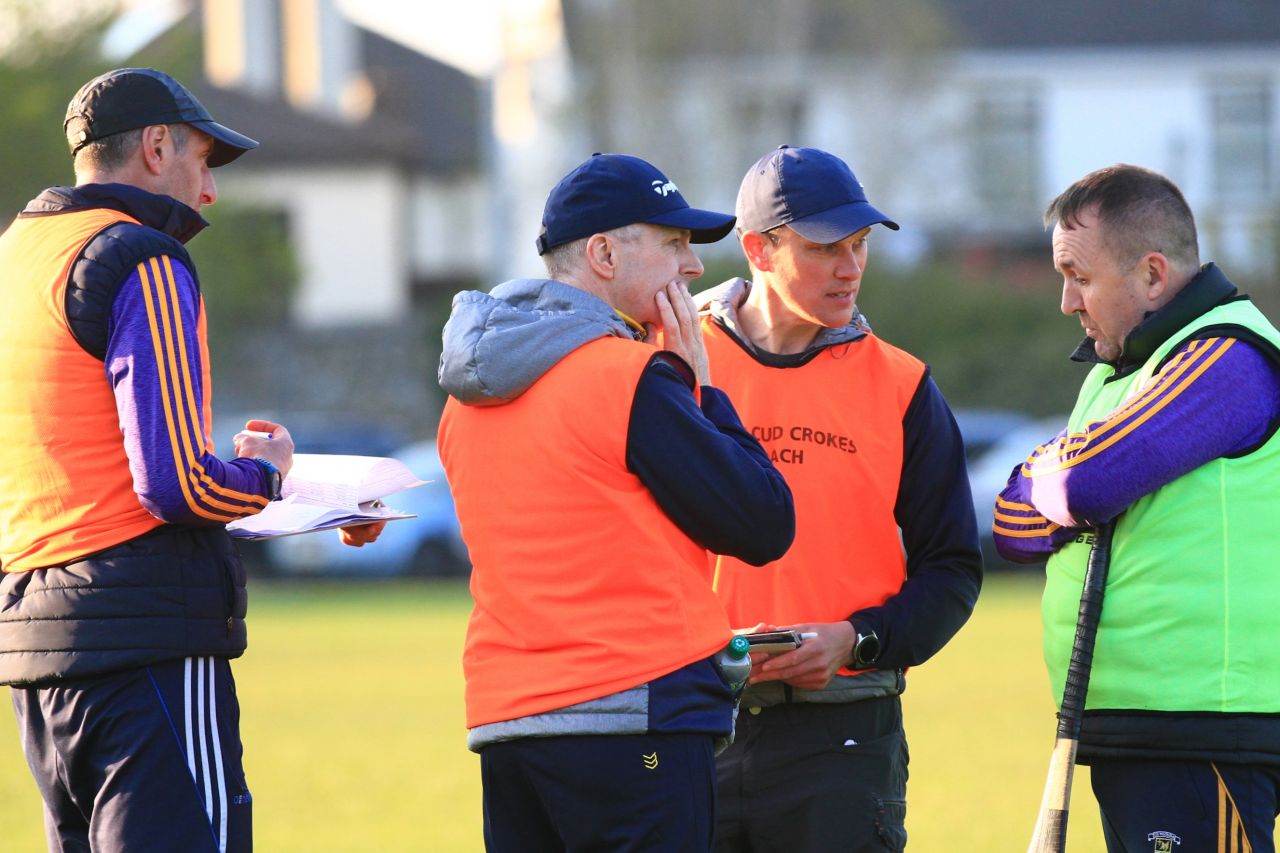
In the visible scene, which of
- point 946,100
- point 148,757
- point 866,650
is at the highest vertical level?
point 946,100

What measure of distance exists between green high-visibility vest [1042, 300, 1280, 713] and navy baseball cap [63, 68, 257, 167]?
2499 mm

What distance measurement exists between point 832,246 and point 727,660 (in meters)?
1.35

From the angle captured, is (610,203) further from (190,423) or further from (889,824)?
(889,824)

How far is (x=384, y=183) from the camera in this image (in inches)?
1917

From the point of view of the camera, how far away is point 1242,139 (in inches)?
1662

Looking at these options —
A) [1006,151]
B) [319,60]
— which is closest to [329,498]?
[1006,151]

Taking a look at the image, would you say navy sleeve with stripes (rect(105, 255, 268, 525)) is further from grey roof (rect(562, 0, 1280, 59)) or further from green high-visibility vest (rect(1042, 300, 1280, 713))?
grey roof (rect(562, 0, 1280, 59))

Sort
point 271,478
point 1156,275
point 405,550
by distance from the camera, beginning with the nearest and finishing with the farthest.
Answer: point 1156,275 → point 271,478 → point 405,550

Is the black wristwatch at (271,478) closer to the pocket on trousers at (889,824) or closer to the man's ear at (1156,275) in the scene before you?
the pocket on trousers at (889,824)

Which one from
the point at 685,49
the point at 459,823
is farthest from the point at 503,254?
the point at 459,823

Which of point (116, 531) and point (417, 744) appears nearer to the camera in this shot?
point (116, 531)

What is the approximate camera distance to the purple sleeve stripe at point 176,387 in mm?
4293

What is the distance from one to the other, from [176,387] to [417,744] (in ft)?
25.1

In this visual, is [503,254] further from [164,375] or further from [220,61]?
[164,375]
